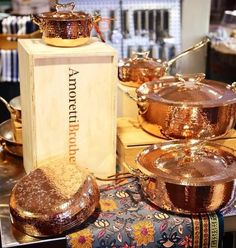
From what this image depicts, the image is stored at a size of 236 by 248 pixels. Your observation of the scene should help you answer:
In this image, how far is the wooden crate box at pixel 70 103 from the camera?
3.96 feet

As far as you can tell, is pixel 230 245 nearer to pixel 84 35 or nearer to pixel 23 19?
pixel 84 35

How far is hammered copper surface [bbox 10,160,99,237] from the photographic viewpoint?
98 cm

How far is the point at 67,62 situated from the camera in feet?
3.98

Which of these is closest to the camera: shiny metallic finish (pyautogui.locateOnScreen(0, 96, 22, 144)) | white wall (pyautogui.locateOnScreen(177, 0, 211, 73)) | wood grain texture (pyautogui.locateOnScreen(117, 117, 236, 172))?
wood grain texture (pyautogui.locateOnScreen(117, 117, 236, 172))

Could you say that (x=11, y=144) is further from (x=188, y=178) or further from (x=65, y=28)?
(x=188, y=178)

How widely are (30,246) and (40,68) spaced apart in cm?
45

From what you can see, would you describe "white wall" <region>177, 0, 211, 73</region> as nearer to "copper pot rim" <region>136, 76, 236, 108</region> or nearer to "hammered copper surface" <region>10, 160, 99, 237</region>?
"copper pot rim" <region>136, 76, 236, 108</region>

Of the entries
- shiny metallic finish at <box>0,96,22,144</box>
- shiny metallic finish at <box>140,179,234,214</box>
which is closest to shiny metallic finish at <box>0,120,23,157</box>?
shiny metallic finish at <box>0,96,22,144</box>

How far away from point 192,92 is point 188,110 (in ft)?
0.32

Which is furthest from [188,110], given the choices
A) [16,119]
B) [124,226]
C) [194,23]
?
[194,23]

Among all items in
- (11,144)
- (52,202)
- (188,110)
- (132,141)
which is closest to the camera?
(52,202)

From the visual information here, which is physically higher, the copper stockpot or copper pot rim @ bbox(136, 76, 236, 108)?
copper pot rim @ bbox(136, 76, 236, 108)

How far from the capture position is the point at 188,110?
1.22 m

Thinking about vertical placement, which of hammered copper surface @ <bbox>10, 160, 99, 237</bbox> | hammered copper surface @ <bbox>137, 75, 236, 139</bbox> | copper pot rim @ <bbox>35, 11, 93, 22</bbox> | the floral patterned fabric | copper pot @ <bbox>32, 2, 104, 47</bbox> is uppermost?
copper pot rim @ <bbox>35, 11, 93, 22</bbox>
